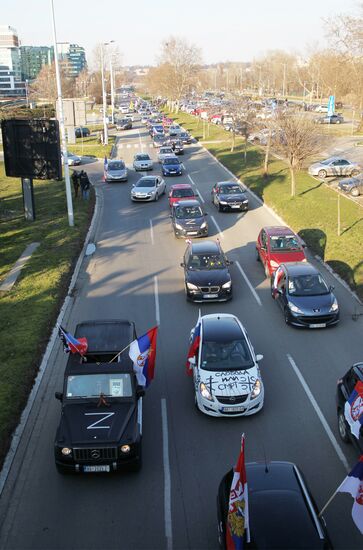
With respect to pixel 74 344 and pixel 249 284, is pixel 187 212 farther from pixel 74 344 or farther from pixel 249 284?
pixel 74 344

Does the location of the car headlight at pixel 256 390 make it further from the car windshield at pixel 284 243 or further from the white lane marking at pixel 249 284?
the car windshield at pixel 284 243

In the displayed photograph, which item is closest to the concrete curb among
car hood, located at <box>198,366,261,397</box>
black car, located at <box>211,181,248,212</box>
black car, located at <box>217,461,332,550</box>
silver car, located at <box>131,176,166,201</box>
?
car hood, located at <box>198,366,261,397</box>

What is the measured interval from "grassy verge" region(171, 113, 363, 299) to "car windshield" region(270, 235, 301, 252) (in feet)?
6.06

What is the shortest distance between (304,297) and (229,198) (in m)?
15.7

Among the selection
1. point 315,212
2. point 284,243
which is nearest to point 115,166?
point 315,212

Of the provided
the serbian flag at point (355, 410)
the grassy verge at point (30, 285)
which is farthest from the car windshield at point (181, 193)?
the serbian flag at point (355, 410)

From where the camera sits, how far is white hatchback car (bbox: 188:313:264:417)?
12.3m

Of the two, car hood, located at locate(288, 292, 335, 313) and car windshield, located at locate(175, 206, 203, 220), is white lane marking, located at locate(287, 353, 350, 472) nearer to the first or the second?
car hood, located at locate(288, 292, 335, 313)

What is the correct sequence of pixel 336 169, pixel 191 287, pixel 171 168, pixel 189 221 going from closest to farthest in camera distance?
pixel 191 287
pixel 189 221
pixel 336 169
pixel 171 168

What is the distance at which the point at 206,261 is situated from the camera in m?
20.5

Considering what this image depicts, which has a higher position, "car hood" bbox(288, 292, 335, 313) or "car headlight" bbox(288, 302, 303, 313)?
"car hood" bbox(288, 292, 335, 313)

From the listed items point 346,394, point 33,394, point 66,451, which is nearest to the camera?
point 66,451

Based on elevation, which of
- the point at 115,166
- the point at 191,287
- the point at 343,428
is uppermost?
the point at 115,166

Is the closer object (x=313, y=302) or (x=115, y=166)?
(x=313, y=302)
